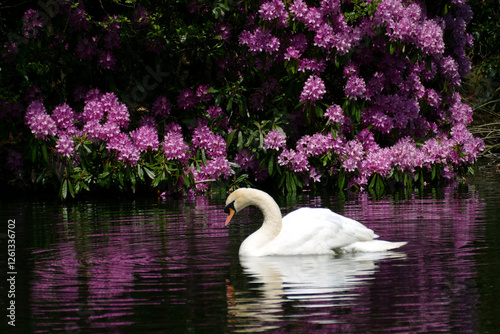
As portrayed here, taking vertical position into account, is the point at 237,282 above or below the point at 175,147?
below

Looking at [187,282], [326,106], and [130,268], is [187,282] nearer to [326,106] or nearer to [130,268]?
[130,268]

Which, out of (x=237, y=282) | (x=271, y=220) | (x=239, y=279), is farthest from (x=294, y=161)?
(x=237, y=282)

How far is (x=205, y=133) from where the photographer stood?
15.8m

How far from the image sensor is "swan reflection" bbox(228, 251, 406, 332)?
19.4ft

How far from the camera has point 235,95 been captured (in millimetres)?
15984

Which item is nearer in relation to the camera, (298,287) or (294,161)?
(298,287)

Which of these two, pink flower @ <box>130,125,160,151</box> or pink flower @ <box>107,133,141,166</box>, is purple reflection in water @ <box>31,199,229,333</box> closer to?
pink flower @ <box>107,133,141,166</box>

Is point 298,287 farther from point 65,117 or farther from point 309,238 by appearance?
point 65,117

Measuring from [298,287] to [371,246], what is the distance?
75.7 inches

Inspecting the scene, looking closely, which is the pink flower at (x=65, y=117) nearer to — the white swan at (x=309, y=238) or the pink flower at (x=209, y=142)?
the pink flower at (x=209, y=142)

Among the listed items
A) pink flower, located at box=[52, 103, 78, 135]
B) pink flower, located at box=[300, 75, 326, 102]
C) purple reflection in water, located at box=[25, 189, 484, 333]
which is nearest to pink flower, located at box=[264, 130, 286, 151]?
pink flower, located at box=[300, 75, 326, 102]

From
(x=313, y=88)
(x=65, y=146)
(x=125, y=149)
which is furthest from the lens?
(x=313, y=88)

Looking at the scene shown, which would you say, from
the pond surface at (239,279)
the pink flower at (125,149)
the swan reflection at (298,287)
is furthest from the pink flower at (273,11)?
the swan reflection at (298,287)

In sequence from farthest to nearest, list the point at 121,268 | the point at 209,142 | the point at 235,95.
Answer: the point at 235,95 → the point at 209,142 → the point at 121,268
